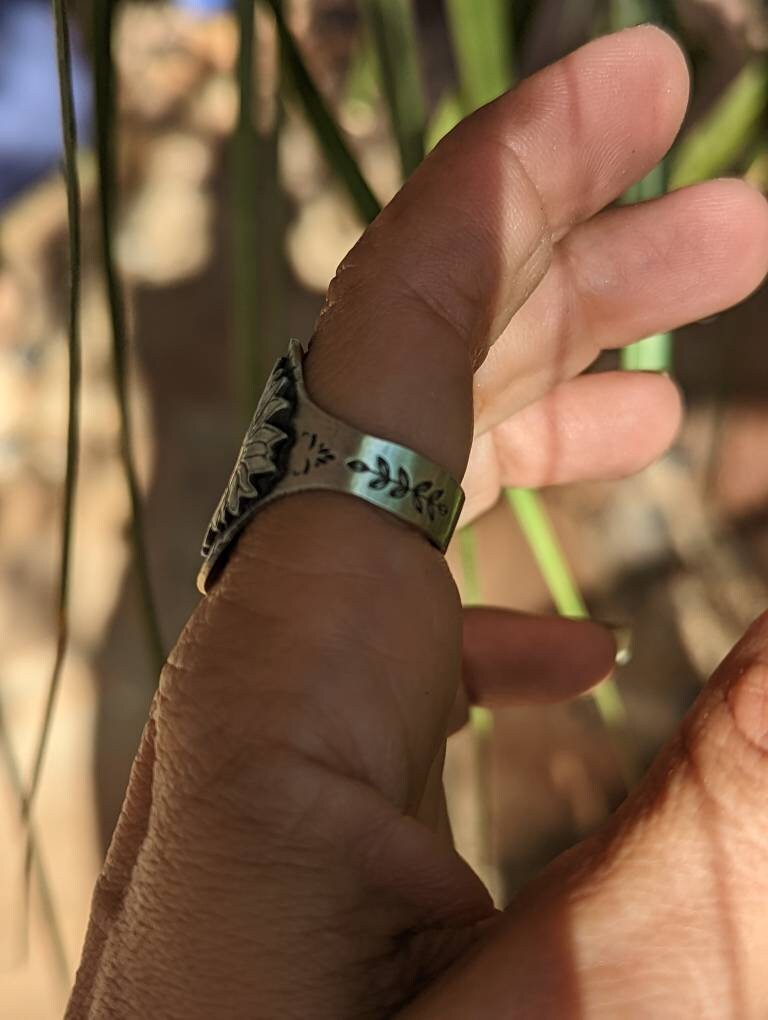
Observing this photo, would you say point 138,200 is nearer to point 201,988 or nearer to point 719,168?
point 719,168

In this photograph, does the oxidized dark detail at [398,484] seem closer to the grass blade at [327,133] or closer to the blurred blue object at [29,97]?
the grass blade at [327,133]

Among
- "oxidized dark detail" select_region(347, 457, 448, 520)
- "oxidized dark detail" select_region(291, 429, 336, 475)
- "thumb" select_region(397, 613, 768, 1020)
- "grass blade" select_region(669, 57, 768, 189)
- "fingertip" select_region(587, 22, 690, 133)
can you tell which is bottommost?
"thumb" select_region(397, 613, 768, 1020)

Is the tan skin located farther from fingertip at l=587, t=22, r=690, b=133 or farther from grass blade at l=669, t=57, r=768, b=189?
grass blade at l=669, t=57, r=768, b=189

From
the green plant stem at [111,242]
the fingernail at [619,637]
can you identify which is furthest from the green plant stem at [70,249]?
the fingernail at [619,637]

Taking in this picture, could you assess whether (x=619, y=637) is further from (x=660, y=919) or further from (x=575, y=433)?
(x=660, y=919)

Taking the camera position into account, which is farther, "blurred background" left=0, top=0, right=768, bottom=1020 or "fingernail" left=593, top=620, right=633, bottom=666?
"blurred background" left=0, top=0, right=768, bottom=1020

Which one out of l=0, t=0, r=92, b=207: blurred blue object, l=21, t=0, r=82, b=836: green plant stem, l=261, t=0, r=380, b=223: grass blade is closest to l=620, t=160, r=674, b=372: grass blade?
l=261, t=0, r=380, b=223: grass blade

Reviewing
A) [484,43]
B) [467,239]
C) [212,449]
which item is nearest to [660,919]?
[467,239]
